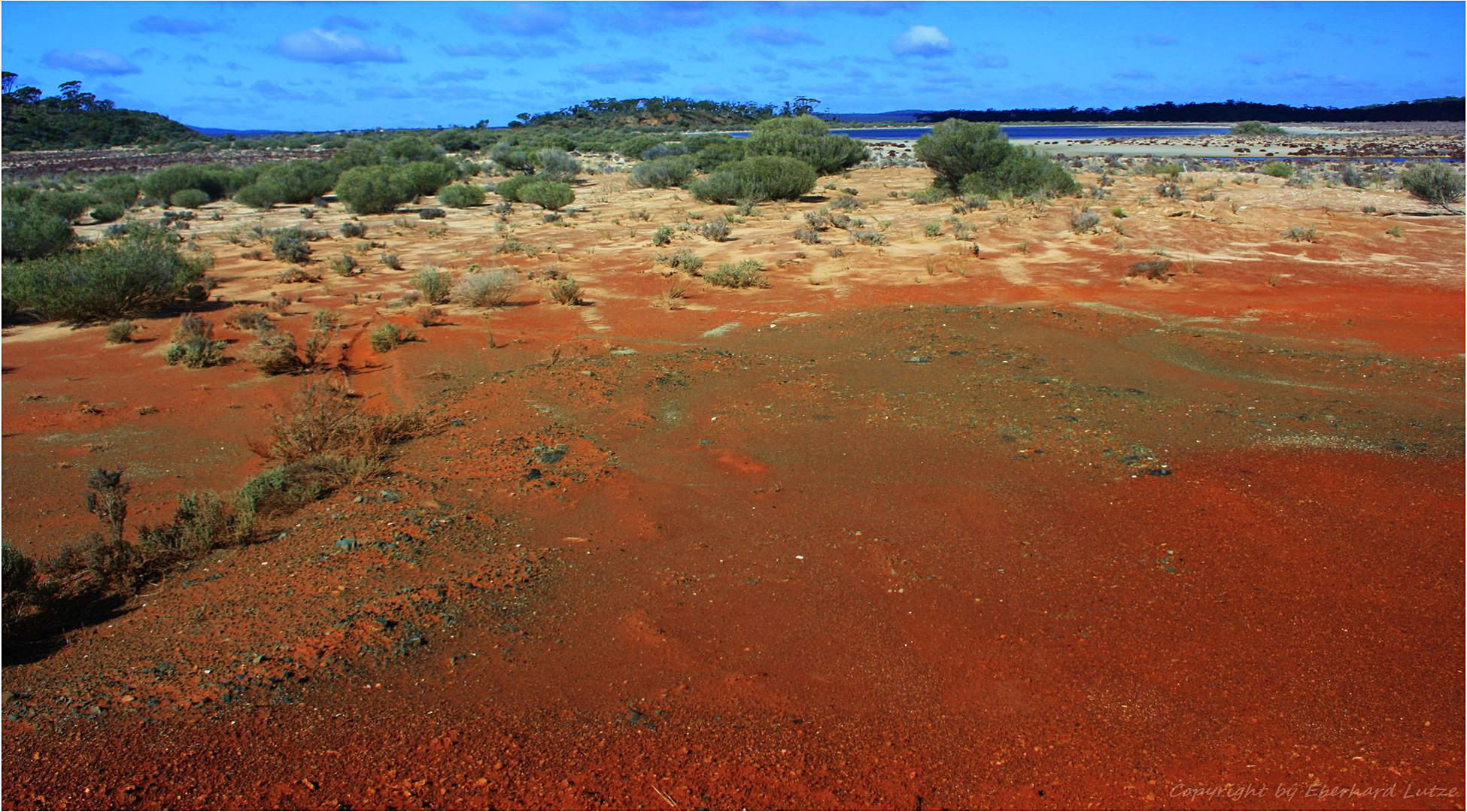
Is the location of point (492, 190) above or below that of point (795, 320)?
above

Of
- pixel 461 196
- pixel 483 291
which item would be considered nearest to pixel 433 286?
pixel 483 291

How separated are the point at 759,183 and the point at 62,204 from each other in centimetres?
2157

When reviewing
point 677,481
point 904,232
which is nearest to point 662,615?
point 677,481

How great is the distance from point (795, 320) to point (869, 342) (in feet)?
6.79

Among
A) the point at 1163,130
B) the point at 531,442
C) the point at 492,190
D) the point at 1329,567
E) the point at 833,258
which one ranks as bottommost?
the point at 1329,567

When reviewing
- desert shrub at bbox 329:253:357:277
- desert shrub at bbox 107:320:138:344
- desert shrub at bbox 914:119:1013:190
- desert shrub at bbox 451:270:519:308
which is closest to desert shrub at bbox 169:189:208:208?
desert shrub at bbox 329:253:357:277

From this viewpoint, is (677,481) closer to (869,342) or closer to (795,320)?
(869,342)

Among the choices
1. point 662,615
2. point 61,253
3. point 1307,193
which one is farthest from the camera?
point 1307,193

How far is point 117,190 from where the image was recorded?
3259 centimetres

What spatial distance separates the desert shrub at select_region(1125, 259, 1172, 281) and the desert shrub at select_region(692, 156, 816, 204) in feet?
49.9

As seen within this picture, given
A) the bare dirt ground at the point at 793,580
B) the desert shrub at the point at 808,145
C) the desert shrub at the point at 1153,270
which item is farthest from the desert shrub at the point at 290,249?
the desert shrub at the point at 808,145

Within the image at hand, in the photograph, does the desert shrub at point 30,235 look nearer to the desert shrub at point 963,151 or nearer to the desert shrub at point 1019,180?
the desert shrub at point 1019,180

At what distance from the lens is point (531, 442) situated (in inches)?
327

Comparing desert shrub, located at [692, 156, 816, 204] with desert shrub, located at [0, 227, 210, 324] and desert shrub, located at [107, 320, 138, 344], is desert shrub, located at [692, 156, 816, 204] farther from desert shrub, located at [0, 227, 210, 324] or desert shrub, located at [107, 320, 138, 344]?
desert shrub, located at [107, 320, 138, 344]
